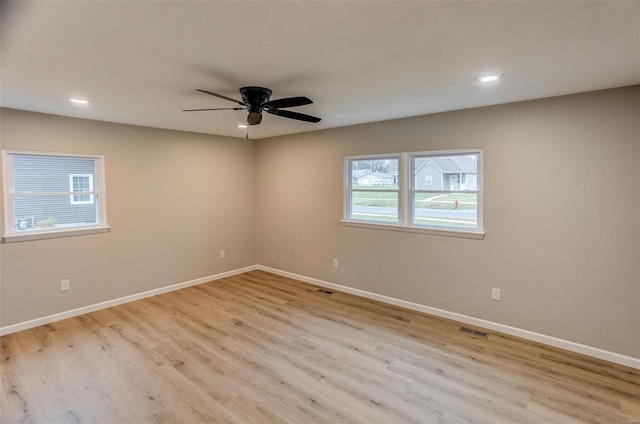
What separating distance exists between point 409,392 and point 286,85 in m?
2.65

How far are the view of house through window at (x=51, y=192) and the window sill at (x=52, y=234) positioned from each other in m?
0.06

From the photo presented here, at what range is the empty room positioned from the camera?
195 cm

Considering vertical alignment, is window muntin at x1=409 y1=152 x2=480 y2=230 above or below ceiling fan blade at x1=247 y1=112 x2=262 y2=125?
below

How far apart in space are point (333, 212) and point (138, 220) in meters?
2.78

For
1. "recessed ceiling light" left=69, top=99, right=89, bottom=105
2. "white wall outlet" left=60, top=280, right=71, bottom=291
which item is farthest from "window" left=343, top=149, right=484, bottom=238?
"white wall outlet" left=60, top=280, right=71, bottom=291

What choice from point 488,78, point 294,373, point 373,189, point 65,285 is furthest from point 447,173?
point 65,285

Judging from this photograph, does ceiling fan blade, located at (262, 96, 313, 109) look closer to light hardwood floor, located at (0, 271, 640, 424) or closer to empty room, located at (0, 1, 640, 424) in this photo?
empty room, located at (0, 1, 640, 424)

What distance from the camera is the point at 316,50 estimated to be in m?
2.07

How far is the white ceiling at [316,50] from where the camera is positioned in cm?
162

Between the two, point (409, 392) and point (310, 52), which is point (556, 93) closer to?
point (310, 52)

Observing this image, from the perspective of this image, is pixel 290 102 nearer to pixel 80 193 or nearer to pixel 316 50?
pixel 316 50

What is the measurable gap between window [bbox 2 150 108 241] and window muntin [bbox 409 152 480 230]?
4.06m

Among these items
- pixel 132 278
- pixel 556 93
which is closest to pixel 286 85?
pixel 556 93

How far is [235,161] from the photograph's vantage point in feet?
18.9
